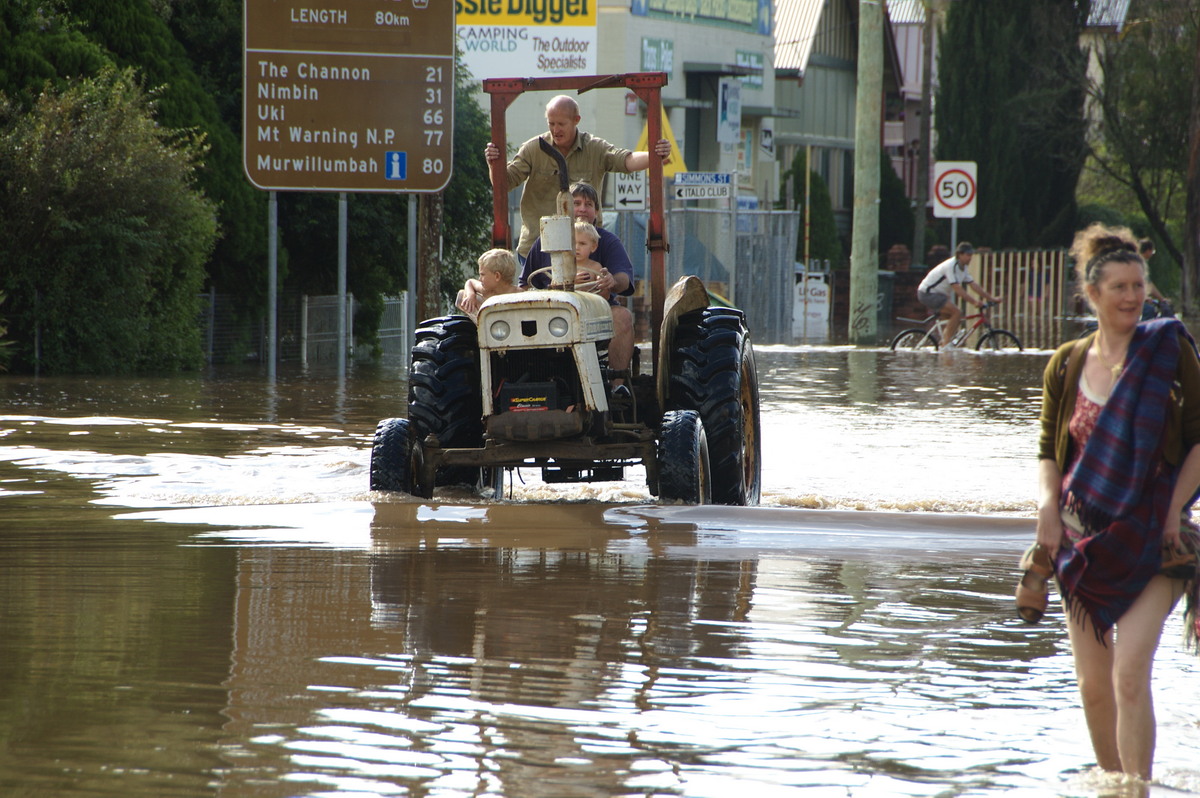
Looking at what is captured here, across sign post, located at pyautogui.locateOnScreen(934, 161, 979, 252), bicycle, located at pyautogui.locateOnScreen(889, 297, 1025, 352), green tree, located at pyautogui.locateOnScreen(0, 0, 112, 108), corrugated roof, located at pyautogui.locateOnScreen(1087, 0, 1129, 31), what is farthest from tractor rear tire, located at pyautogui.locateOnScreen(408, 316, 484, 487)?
corrugated roof, located at pyautogui.locateOnScreen(1087, 0, 1129, 31)

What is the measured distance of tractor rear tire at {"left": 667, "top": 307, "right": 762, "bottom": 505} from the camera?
31.6 ft

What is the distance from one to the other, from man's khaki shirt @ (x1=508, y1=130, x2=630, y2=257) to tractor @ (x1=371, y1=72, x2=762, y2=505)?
0.48ft

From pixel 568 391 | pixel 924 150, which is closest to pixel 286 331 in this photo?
pixel 568 391

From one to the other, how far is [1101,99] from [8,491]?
135ft

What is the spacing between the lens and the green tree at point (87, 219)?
1966cm

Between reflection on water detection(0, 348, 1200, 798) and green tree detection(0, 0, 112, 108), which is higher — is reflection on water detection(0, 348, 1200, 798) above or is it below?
below

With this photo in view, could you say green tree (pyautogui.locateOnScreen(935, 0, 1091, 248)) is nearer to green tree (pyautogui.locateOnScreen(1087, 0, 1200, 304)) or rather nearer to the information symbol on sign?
green tree (pyautogui.locateOnScreen(1087, 0, 1200, 304))

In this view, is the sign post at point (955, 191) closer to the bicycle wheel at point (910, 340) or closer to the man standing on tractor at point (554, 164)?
the bicycle wheel at point (910, 340)

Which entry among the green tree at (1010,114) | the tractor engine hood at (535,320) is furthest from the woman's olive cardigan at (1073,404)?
the green tree at (1010,114)

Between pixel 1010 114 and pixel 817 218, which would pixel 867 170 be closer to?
pixel 1010 114

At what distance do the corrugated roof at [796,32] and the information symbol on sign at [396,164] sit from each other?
38.4 metres

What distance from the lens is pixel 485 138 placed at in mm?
31203

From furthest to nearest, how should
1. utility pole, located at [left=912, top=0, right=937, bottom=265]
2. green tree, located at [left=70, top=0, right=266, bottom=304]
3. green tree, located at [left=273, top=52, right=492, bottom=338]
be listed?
utility pole, located at [left=912, top=0, right=937, bottom=265] < green tree, located at [left=273, top=52, right=492, bottom=338] < green tree, located at [left=70, top=0, right=266, bottom=304]

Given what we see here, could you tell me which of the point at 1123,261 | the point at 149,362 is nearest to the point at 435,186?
the point at 149,362
